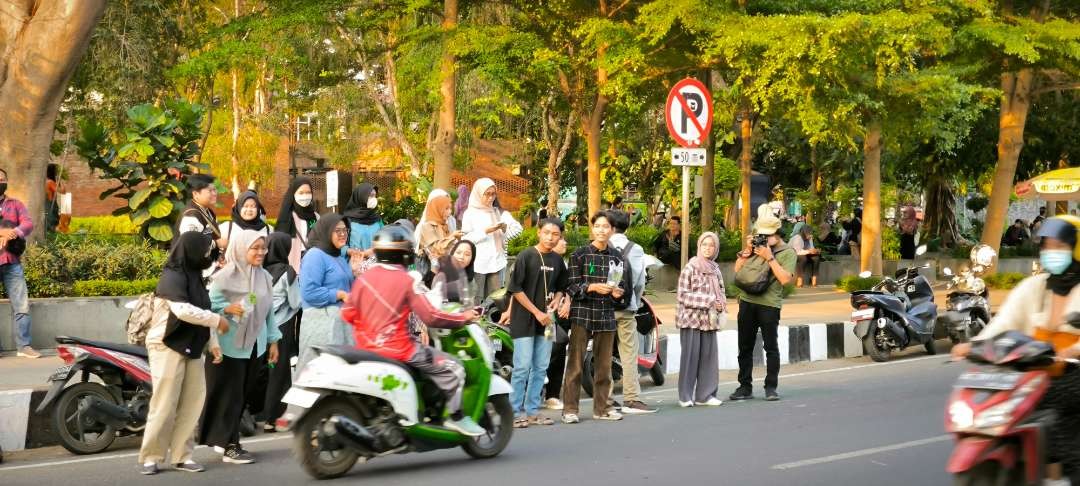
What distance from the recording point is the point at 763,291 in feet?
41.1

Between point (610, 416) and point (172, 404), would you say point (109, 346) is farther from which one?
point (610, 416)

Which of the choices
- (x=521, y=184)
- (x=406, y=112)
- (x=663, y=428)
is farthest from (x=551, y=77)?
(x=521, y=184)

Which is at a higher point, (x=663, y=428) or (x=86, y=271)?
(x=86, y=271)

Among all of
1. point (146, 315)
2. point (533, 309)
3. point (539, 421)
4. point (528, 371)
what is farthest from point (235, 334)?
point (539, 421)

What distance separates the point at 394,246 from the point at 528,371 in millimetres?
2707

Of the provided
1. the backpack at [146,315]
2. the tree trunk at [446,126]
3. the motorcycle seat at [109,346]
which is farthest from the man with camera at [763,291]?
the tree trunk at [446,126]

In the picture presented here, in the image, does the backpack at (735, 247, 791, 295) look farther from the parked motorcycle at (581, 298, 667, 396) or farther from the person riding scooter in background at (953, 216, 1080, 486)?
the person riding scooter in background at (953, 216, 1080, 486)

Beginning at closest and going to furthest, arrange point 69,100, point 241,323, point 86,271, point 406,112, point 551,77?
point 241,323 → point 86,271 → point 551,77 → point 69,100 → point 406,112

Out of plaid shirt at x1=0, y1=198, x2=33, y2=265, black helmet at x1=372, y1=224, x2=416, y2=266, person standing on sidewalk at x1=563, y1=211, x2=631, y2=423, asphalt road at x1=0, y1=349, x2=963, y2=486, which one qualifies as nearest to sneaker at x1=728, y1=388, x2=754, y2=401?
asphalt road at x1=0, y1=349, x2=963, y2=486

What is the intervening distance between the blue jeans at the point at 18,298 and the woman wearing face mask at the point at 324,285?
440cm

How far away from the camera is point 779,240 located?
41.9ft

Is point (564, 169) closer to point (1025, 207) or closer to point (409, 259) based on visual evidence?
point (1025, 207)

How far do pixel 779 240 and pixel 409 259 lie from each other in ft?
16.5

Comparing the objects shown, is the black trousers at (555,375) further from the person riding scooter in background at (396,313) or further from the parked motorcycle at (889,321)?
the parked motorcycle at (889,321)
